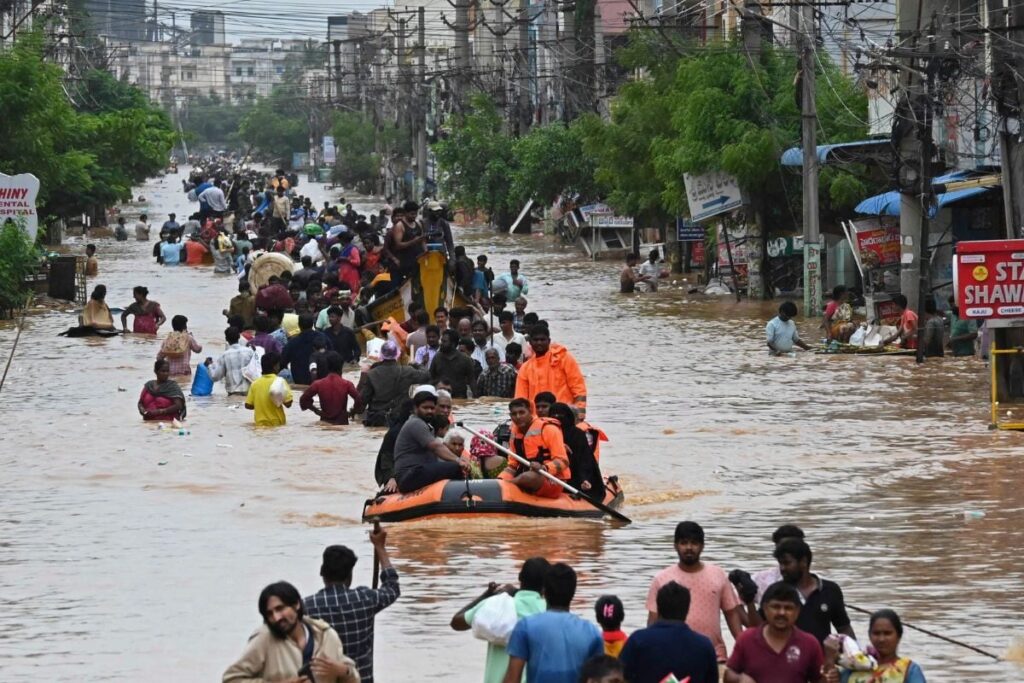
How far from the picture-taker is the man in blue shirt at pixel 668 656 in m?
8.12

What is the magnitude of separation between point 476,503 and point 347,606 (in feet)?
23.4

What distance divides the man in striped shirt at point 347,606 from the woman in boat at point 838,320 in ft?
71.8

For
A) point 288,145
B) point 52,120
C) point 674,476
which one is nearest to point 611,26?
point 52,120

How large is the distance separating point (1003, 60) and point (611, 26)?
44.4 metres

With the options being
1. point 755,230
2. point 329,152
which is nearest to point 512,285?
point 755,230

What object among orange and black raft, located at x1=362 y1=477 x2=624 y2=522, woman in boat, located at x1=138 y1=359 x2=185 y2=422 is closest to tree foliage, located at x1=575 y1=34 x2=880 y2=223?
woman in boat, located at x1=138 y1=359 x2=185 y2=422

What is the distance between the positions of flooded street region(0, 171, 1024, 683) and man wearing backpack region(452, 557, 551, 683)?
2.37m

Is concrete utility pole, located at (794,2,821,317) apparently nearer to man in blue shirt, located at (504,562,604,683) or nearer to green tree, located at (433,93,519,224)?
man in blue shirt, located at (504,562,604,683)

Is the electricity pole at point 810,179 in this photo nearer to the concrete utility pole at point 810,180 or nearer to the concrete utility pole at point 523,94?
the concrete utility pole at point 810,180

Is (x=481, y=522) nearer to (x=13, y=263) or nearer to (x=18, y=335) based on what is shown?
(x=18, y=335)

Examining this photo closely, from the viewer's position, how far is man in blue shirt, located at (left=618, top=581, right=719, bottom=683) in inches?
320

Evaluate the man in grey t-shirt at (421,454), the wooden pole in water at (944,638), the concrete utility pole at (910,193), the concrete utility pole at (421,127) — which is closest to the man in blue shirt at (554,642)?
the wooden pole in water at (944,638)

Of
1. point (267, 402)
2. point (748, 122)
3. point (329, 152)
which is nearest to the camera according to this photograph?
point (267, 402)

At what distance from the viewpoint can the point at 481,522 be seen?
15.7m
